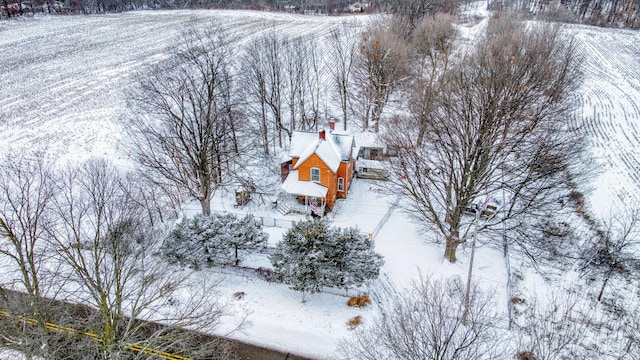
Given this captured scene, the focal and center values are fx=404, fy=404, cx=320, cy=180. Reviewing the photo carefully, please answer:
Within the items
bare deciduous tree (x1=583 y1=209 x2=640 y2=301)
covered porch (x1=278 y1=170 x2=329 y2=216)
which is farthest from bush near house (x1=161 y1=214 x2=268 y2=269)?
bare deciduous tree (x1=583 y1=209 x2=640 y2=301)

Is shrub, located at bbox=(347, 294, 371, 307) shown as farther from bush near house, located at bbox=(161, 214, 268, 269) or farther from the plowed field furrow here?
the plowed field furrow

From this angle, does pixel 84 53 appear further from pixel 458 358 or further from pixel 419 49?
pixel 458 358

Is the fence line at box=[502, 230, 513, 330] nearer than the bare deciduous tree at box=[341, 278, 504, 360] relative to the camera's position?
No

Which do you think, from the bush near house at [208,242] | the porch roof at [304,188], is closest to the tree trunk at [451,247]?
the porch roof at [304,188]

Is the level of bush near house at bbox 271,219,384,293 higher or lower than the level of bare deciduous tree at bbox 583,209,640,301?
higher

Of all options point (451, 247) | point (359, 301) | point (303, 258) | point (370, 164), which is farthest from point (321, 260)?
point (370, 164)

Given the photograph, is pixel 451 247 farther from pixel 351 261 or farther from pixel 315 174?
pixel 315 174

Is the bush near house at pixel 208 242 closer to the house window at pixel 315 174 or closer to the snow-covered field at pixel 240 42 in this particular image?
the snow-covered field at pixel 240 42
